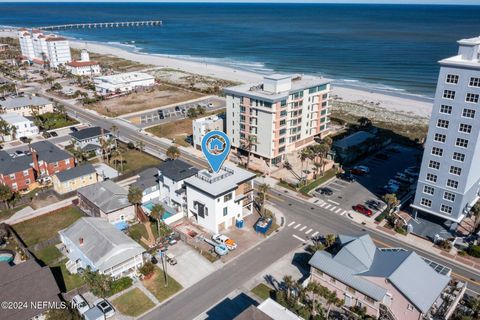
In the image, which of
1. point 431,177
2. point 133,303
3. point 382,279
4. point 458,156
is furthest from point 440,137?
point 133,303

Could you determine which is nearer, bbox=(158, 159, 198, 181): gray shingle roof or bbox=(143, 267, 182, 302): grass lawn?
bbox=(143, 267, 182, 302): grass lawn

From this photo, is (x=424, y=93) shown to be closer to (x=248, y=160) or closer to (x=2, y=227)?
(x=248, y=160)

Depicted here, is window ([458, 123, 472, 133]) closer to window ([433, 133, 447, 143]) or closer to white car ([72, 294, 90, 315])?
window ([433, 133, 447, 143])

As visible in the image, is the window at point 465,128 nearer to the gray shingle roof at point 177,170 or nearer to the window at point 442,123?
the window at point 442,123

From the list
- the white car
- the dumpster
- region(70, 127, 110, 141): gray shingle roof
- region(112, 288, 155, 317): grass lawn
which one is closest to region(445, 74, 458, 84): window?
the dumpster

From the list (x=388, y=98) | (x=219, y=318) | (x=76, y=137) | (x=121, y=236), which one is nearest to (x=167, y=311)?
→ (x=219, y=318)
